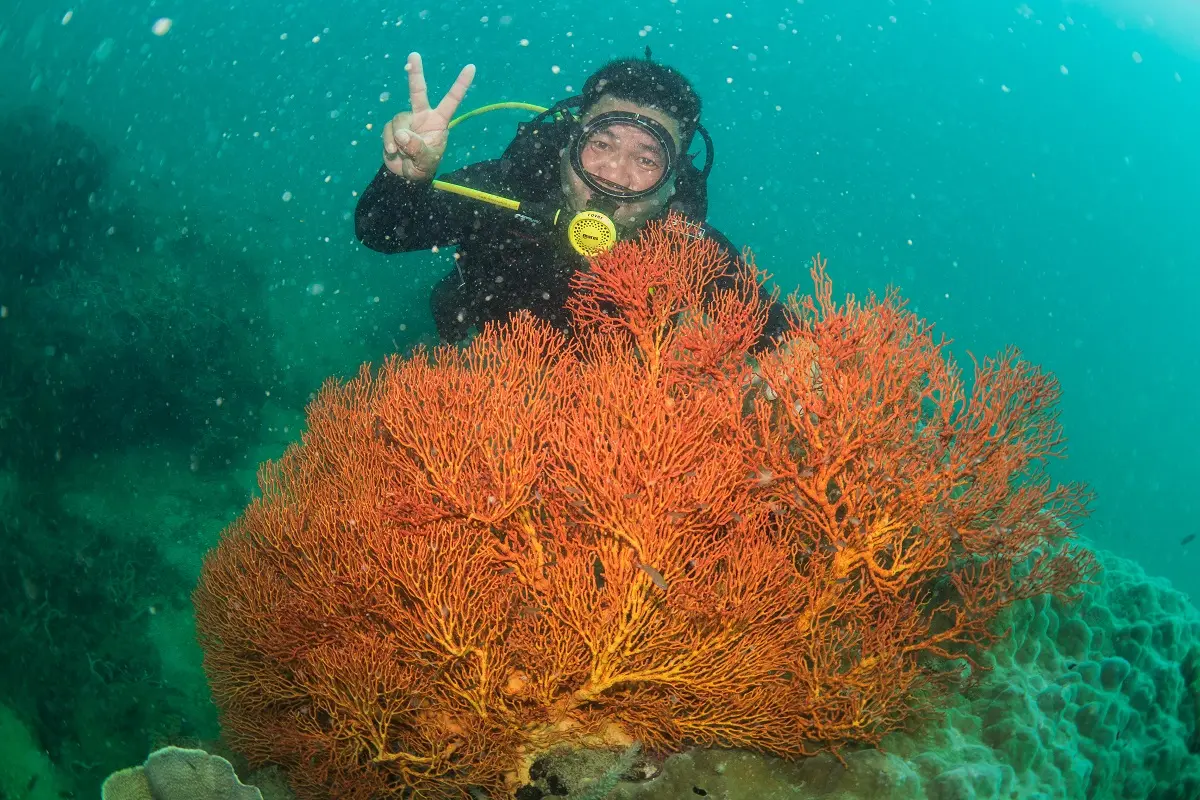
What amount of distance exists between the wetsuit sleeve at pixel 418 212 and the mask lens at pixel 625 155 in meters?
0.98

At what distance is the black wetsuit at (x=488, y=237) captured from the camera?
5.13 meters

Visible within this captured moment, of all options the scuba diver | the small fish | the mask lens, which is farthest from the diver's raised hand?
the small fish

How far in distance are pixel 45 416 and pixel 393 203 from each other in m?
10.6

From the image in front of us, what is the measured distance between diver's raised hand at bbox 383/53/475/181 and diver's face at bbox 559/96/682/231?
139 centimetres

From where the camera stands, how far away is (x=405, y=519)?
271cm

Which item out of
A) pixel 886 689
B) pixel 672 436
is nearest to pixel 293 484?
pixel 672 436

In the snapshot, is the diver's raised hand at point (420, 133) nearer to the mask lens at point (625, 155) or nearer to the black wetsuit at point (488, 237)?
the black wetsuit at point (488, 237)

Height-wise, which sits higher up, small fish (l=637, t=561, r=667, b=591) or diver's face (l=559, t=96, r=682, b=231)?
diver's face (l=559, t=96, r=682, b=231)

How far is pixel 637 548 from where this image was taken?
249cm

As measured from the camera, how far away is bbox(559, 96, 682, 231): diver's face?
534cm

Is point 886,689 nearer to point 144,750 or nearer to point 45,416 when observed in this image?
point 144,750

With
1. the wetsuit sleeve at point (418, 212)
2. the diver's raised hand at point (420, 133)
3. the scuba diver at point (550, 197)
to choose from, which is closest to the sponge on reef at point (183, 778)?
the scuba diver at point (550, 197)

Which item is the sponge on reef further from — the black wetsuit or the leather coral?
the black wetsuit

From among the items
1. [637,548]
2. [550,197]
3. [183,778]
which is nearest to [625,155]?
[550,197]
